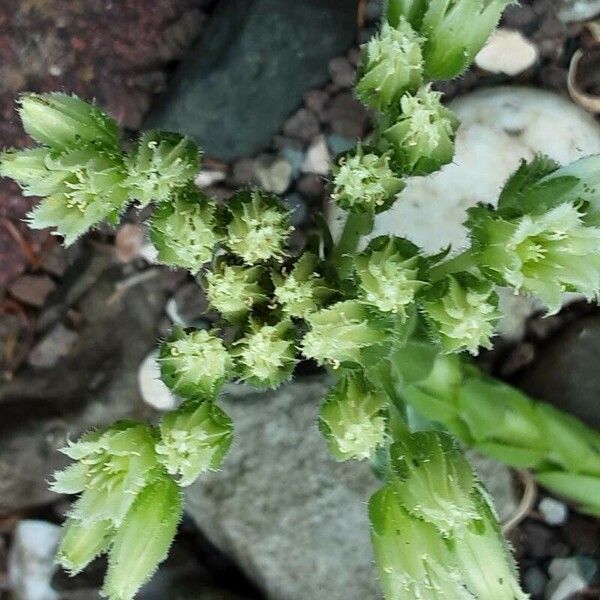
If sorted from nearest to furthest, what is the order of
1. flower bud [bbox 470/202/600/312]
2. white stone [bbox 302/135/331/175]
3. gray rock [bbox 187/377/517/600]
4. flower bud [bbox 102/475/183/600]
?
flower bud [bbox 470/202/600/312] < flower bud [bbox 102/475/183/600] < gray rock [bbox 187/377/517/600] < white stone [bbox 302/135/331/175]

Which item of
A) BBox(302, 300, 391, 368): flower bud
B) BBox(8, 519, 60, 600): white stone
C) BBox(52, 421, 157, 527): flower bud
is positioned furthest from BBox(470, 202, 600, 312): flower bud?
BBox(8, 519, 60, 600): white stone

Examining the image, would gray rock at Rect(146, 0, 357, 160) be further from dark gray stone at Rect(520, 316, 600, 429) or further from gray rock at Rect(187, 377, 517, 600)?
dark gray stone at Rect(520, 316, 600, 429)

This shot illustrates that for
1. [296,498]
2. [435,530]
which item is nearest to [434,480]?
[435,530]

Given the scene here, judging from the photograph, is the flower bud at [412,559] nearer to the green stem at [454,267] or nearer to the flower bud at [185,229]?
the green stem at [454,267]

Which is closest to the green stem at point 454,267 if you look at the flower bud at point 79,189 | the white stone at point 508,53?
the flower bud at point 79,189

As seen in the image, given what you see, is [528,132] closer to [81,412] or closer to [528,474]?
[528,474]

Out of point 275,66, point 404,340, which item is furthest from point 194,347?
point 275,66
